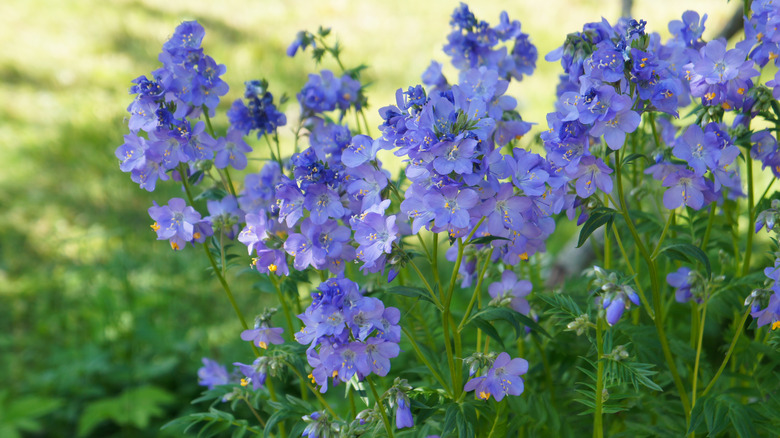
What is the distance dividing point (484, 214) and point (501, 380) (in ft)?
1.58

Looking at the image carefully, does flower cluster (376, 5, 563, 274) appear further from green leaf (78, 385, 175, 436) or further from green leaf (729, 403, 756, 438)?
green leaf (78, 385, 175, 436)

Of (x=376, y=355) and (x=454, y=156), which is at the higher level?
(x=454, y=156)

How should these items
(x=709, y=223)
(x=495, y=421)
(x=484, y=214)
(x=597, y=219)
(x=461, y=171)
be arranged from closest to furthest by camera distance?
(x=461, y=171) → (x=484, y=214) → (x=597, y=219) → (x=495, y=421) → (x=709, y=223)

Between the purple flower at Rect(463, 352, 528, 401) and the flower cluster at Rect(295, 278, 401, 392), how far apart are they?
0.26 meters

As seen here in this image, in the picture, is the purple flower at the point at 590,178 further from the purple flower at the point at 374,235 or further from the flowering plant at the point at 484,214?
the purple flower at the point at 374,235

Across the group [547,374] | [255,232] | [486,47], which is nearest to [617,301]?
[547,374]

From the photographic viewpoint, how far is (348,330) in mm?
1479

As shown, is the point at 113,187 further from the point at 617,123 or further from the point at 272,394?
the point at 617,123

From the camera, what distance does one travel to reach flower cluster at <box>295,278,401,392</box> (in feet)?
4.80

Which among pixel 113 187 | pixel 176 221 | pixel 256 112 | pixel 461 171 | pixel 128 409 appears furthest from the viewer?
pixel 113 187

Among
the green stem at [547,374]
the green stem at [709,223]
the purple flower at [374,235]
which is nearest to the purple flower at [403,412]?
the purple flower at [374,235]

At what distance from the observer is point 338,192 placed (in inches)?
67.9

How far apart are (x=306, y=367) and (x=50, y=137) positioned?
4379mm

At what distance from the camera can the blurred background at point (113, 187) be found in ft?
11.0
